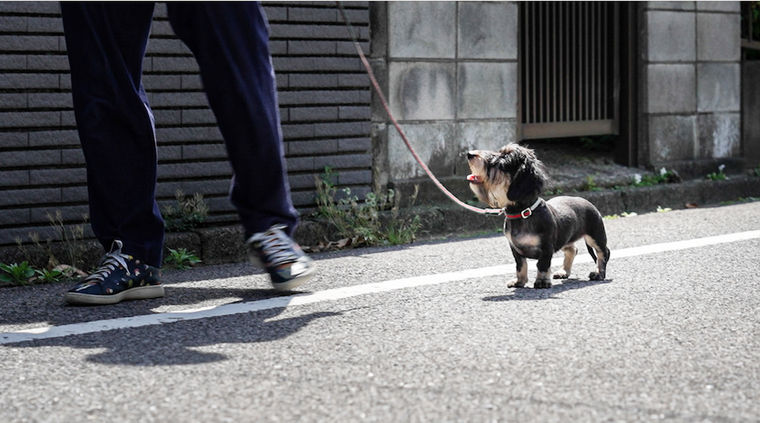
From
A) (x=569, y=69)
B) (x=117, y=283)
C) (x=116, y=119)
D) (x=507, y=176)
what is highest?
(x=569, y=69)

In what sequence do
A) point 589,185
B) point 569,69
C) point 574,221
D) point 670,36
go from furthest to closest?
point 670,36
point 569,69
point 589,185
point 574,221

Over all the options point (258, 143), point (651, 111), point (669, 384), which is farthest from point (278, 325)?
point (651, 111)

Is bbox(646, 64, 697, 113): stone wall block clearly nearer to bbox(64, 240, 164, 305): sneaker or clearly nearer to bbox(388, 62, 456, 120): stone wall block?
bbox(388, 62, 456, 120): stone wall block

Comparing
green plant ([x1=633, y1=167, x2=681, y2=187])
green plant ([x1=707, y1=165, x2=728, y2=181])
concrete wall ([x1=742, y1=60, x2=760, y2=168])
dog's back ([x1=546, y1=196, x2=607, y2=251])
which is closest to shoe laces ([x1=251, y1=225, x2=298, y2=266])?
dog's back ([x1=546, y1=196, x2=607, y2=251])

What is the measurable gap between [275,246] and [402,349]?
0.99 meters

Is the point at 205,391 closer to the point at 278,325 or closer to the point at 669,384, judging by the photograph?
the point at 278,325

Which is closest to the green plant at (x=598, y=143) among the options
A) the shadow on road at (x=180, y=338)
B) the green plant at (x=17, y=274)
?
the green plant at (x=17, y=274)

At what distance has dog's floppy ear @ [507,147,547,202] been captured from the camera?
4.19 m

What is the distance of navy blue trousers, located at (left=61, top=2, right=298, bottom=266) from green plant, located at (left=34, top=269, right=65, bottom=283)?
87cm

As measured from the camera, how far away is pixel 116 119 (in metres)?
4.11

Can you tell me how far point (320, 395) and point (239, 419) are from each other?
0.26m

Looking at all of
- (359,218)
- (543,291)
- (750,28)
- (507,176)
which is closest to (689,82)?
(750,28)

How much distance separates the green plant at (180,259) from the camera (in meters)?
5.37

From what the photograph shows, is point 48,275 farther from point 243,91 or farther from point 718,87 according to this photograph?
point 718,87
